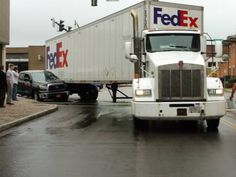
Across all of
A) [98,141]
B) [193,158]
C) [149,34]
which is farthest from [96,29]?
[193,158]

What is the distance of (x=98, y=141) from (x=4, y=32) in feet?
63.7

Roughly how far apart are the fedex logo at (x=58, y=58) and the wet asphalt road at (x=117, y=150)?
14176mm

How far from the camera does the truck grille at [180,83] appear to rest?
491 inches

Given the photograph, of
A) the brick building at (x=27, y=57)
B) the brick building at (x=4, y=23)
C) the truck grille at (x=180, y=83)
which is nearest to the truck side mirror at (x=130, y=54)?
the truck grille at (x=180, y=83)

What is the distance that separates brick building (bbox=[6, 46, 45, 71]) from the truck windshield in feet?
256

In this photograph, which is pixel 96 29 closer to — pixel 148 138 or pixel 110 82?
pixel 110 82

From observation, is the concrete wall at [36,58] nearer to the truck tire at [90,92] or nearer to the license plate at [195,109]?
the truck tire at [90,92]

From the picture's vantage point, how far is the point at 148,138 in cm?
1164

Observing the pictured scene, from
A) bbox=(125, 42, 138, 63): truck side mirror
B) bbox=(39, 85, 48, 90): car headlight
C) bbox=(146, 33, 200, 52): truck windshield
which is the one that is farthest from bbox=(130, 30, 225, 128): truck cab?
bbox=(39, 85, 48, 90): car headlight

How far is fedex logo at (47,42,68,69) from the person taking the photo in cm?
2903

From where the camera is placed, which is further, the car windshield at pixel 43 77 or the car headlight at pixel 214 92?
the car windshield at pixel 43 77

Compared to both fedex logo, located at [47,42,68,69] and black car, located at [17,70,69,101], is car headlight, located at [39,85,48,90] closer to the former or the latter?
black car, located at [17,70,69,101]

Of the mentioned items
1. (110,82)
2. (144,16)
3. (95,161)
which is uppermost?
(144,16)

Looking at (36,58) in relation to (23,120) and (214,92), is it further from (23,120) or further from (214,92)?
(214,92)
